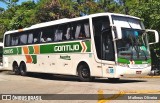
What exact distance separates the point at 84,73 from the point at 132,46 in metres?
3.19

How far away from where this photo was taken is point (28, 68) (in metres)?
26.6

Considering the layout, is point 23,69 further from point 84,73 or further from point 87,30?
point 87,30

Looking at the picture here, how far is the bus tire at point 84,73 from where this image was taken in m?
20.7

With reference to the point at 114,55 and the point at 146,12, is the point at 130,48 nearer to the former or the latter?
the point at 114,55

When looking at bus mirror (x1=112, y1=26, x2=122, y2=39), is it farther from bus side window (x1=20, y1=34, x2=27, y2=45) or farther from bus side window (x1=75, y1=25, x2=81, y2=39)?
bus side window (x1=20, y1=34, x2=27, y2=45)

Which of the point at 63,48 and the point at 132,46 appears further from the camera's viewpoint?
the point at 63,48

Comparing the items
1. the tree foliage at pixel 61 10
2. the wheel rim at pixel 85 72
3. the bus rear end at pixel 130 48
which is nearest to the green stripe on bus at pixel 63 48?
the wheel rim at pixel 85 72

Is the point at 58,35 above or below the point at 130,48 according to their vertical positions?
above

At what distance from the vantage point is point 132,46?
19.1 m

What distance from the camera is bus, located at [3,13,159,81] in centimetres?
1886

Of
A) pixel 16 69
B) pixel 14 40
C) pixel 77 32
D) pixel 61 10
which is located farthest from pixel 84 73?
pixel 61 10

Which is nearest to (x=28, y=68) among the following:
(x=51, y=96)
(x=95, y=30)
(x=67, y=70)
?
(x=67, y=70)

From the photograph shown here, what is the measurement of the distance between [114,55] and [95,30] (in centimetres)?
183

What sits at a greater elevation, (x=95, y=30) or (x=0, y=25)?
(x=0, y=25)
